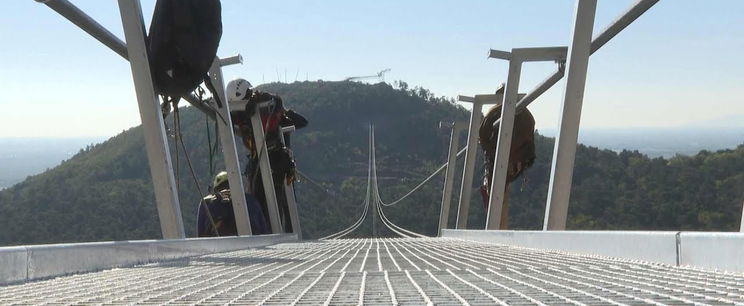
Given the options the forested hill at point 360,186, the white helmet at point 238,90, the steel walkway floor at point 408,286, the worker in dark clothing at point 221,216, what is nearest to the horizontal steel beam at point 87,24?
the steel walkway floor at point 408,286

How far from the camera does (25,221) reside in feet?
183

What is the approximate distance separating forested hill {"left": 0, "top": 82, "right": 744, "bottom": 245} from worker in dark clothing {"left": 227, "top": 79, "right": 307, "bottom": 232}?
481cm

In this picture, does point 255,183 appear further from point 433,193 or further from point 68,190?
point 433,193

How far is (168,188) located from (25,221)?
50.2m

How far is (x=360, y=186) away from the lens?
89.4 metres

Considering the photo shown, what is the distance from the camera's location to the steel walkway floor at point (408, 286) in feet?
12.0

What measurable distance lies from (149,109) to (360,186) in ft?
267

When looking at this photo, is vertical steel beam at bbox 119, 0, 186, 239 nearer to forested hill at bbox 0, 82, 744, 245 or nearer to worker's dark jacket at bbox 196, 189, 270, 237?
worker's dark jacket at bbox 196, 189, 270, 237

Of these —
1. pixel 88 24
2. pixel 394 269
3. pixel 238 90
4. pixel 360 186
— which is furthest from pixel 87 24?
pixel 360 186

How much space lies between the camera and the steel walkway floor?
3.65m

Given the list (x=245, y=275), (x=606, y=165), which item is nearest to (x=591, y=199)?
(x=606, y=165)

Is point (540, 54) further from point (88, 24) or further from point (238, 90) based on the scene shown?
point (238, 90)

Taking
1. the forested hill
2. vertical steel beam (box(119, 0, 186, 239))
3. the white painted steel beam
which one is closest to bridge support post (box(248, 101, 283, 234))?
the white painted steel beam

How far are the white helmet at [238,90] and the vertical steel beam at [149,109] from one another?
987 cm
